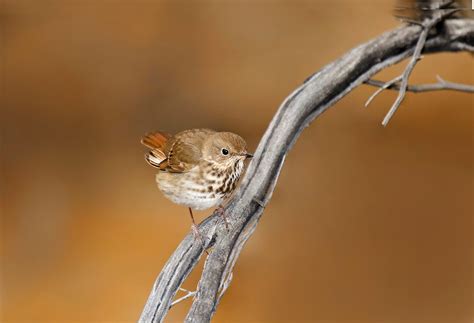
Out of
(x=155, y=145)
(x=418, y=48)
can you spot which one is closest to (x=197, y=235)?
(x=155, y=145)

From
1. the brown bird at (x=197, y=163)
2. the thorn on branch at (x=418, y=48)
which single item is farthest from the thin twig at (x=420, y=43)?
the brown bird at (x=197, y=163)

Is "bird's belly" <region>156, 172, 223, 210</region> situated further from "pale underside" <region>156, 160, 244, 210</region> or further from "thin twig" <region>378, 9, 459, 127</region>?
"thin twig" <region>378, 9, 459, 127</region>

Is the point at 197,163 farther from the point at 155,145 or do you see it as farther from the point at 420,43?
the point at 420,43

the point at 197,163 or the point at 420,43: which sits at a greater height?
the point at 420,43

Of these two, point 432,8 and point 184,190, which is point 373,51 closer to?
point 432,8

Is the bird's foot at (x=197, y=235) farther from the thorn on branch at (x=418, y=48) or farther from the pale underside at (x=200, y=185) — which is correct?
the thorn on branch at (x=418, y=48)

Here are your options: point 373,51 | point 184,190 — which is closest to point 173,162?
point 184,190
